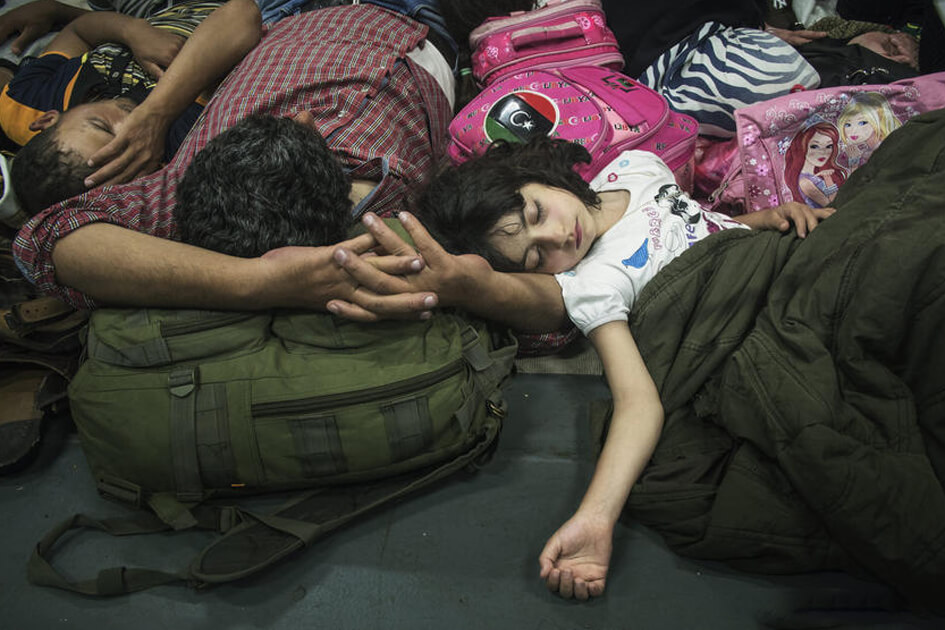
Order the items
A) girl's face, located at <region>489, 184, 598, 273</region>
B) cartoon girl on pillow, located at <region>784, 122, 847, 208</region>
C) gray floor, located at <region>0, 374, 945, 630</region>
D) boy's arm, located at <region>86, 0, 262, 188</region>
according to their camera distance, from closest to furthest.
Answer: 1. gray floor, located at <region>0, 374, 945, 630</region>
2. girl's face, located at <region>489, 184, 598, 273</region>
3. boy's arm, located at <region>86, 0, 262, 188</region>
4. cartoon girl on pillow, located at <region>784, 122, 847, 208</region>

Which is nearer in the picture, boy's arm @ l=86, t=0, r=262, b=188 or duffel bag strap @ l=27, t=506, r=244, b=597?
duffel bag strap @ l=27, t=506, r=244, b=597

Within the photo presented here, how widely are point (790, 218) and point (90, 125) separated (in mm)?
1638

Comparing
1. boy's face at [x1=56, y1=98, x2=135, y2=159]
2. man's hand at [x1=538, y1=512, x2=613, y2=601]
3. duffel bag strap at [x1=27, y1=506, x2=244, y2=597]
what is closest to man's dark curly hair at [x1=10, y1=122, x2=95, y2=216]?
boy's face at [x1=56, y1=98, x2=135, y2=159]

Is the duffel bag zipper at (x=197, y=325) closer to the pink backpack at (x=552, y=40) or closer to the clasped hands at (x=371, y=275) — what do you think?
the clasped hands at (x=371, y=275)

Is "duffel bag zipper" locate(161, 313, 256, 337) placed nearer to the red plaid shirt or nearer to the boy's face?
the red plaid shirt

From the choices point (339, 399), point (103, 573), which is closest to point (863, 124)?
point (339, 399)

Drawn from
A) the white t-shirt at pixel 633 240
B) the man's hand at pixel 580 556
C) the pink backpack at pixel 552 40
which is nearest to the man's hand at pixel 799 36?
the pink backpack at pixel 552 40

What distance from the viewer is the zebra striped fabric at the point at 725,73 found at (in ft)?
5.32

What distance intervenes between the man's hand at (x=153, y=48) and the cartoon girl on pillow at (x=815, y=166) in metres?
1.70

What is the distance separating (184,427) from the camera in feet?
3.48

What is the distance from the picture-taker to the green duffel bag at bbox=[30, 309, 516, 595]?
1.07 m

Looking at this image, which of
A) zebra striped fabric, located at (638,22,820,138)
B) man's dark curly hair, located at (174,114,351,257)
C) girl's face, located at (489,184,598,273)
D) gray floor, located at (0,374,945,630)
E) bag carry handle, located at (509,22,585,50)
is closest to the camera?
gray floor, located at (0,374,945,630)

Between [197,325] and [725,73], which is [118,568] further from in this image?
[725,73]

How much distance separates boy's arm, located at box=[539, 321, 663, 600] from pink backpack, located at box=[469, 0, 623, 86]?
0.93 meters
